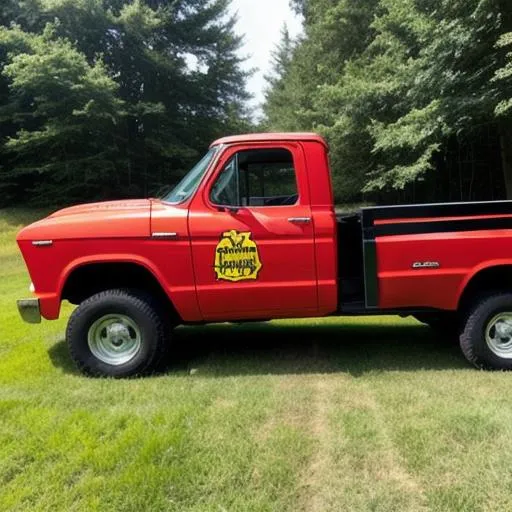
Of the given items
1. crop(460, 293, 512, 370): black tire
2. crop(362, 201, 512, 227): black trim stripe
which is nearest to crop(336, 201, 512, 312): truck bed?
crop(362, 201, 512, 227): black trim stripe

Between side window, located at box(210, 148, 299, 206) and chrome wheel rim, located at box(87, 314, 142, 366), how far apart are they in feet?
4.51

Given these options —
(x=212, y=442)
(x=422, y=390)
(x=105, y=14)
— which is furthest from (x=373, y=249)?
(x=105, y=14)

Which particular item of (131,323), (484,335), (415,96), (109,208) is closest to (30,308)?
(131,323)

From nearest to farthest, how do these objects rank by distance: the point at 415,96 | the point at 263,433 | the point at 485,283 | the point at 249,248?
1. the point at 263,433
2. the point at 249,248
3. the point at 485,283
4. the point at 415,96

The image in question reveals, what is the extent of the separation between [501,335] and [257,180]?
8.75 ft

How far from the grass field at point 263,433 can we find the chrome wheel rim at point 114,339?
0.31m

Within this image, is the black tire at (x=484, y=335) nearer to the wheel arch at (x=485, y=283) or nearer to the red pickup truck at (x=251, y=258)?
the red pickup truck at (x=251, y=258)

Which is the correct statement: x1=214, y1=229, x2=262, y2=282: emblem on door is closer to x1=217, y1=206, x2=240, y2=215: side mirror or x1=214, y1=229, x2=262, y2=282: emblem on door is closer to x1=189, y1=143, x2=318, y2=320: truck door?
x1=189, y1=143, x2=318, y2=320: truck door

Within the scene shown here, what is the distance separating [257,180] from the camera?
5.38m

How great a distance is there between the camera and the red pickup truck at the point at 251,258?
4918mm

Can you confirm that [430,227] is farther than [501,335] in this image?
No

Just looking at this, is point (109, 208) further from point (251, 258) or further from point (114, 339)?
point (251, 258)

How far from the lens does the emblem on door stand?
4902mm

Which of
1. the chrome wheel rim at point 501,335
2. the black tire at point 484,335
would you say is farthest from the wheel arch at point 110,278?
the chrome wheel rim at point 501,335
